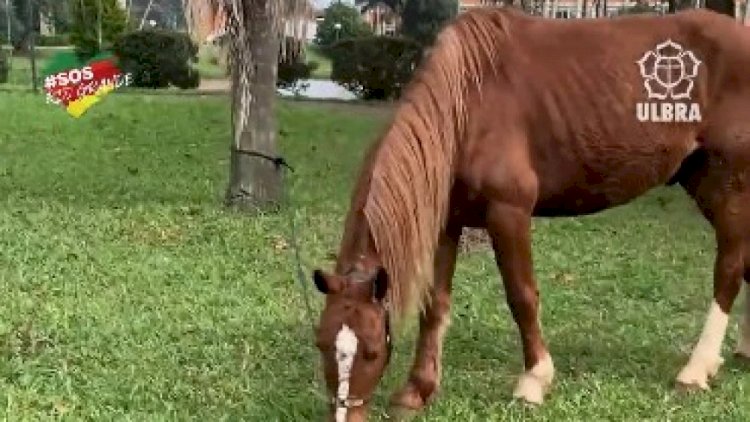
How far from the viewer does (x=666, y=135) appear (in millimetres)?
5879

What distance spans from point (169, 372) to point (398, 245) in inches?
65.2

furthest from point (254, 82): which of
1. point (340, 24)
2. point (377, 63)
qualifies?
point (340, 24)

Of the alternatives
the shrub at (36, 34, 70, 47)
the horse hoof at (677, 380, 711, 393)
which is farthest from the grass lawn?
the shrub at (36, 34, 70, 47)

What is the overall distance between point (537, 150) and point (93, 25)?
2568 centimetres

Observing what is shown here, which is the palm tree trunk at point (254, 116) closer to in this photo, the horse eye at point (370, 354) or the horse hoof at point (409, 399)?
the horse hoof at point (409, 399)

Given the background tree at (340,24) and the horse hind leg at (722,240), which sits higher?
the horse hind leg at (722,240)

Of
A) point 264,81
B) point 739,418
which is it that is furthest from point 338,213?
point 739,418

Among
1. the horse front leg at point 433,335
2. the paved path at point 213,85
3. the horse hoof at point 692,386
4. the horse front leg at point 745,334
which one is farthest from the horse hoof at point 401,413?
the paved path at point 213,85

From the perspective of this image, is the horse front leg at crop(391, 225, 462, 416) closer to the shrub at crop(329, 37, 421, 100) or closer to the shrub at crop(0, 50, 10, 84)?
the shrub at crop(329, 37, 421, 100)

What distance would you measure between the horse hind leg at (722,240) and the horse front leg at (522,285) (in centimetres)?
81

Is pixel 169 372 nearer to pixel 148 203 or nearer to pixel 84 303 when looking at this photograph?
pixel 84 303

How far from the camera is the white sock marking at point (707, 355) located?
585 centimetres

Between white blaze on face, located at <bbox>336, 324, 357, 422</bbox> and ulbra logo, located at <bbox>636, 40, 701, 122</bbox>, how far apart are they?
7.27ft

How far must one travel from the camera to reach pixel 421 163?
5035 millimetres
